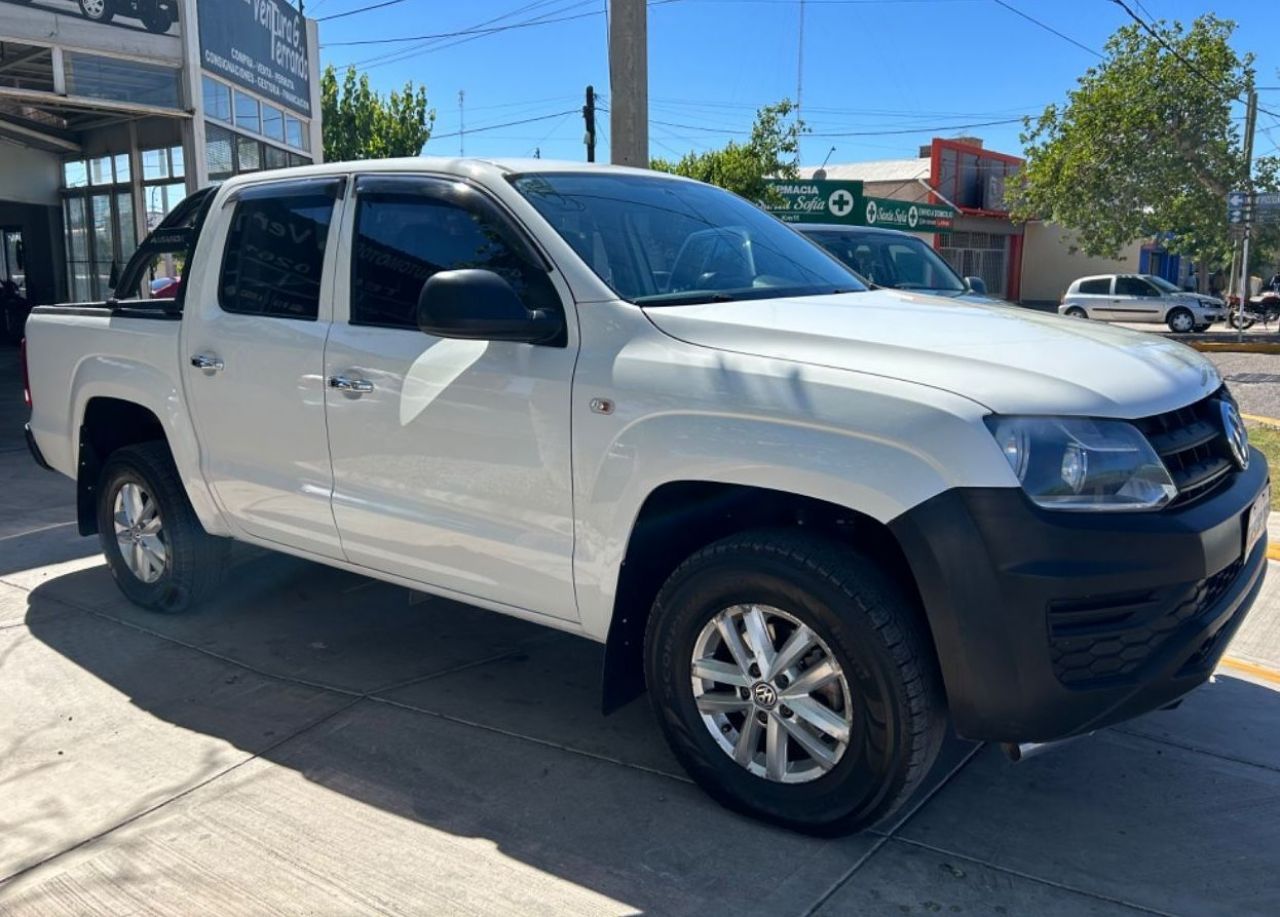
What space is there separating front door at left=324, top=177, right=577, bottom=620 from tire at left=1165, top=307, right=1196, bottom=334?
97.7 ft

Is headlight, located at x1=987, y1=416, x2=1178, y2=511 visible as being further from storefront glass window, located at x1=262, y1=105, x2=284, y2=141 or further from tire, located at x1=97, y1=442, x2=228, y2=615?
storefront glass window, located at x1=262, y1=105, x2=284, y2=141

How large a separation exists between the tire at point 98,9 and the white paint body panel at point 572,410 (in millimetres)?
9039

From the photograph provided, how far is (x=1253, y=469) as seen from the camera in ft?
11.6

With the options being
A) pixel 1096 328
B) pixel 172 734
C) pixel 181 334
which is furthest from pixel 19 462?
pixel 1096 328

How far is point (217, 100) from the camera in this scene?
14.9m

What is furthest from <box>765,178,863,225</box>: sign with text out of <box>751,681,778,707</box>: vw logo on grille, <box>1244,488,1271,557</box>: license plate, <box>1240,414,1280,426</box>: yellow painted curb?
<box>751,681,778,707</box>: vw logo on grille

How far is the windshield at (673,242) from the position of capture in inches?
148

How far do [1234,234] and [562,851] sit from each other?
2760cm

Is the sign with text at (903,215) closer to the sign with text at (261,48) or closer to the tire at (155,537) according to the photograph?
the sign with text at (261,48)

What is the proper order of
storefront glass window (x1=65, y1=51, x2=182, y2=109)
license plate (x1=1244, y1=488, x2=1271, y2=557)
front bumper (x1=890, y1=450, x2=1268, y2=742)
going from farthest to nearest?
1. storefront glass window (x1=65, y1=51, x2=182, y2=109)
2. license plate (x1=1244, y1=488, x2=1271, y2=557)
3. front bumper (x1=890, y1=450, x2=1268, y2=742)

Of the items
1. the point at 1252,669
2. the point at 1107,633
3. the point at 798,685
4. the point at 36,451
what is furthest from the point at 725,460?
the point at 36,451

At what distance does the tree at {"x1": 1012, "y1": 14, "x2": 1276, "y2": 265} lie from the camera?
2825cm

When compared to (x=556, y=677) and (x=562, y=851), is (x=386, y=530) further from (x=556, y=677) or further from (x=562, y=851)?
(x=562, y=851)

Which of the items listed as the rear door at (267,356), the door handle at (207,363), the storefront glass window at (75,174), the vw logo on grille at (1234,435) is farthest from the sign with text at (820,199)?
the vw logo on grille at (1234,435)
